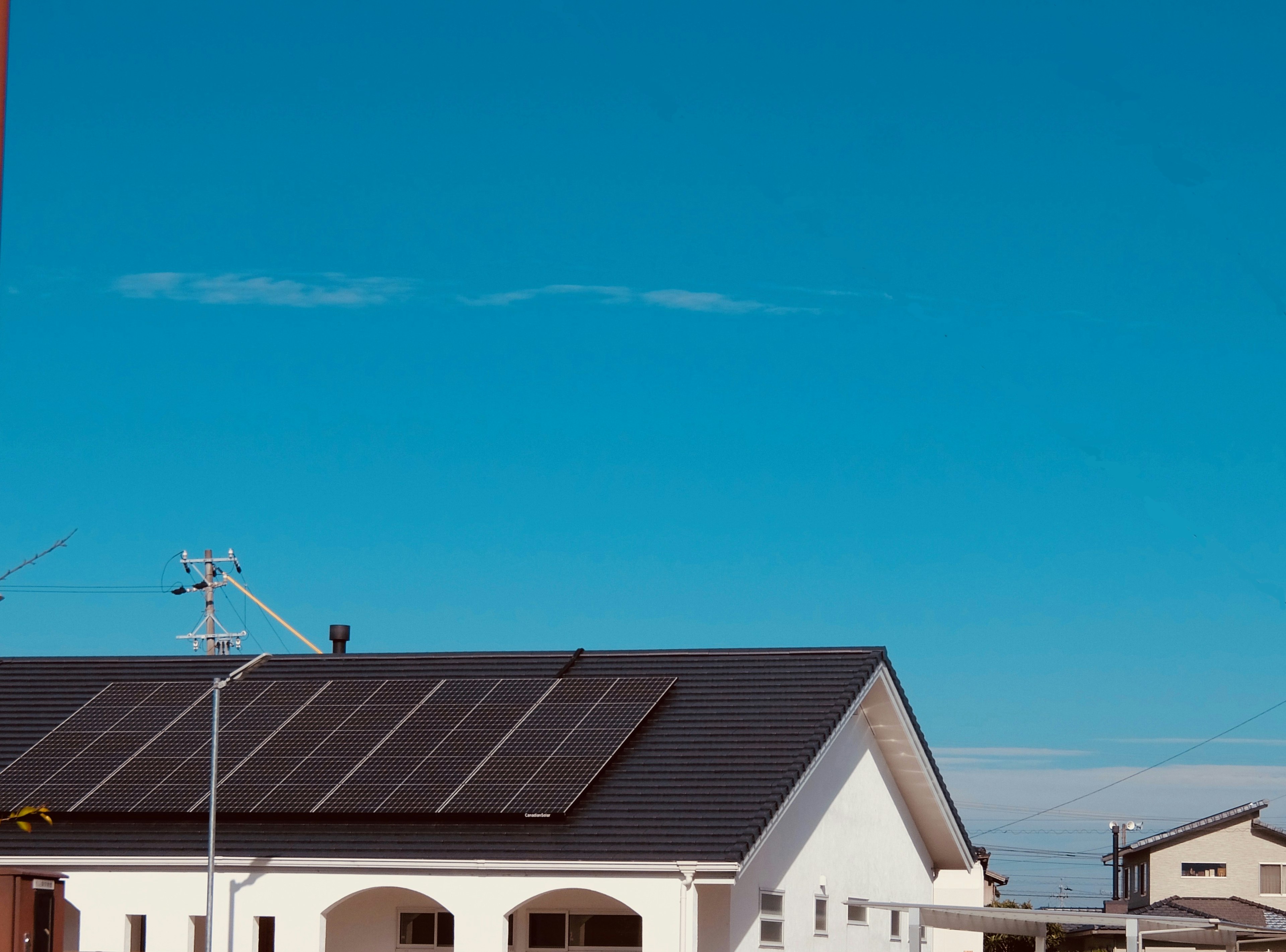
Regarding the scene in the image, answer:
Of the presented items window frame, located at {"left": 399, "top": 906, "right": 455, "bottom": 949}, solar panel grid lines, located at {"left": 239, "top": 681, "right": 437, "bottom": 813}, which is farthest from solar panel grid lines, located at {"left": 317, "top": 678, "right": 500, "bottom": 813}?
window frame, located at {"left": 399, "top": 906, "right": 455, "bottom": 949}

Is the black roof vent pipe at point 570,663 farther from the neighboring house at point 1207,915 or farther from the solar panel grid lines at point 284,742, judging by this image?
the neighboring house at point 1207,915

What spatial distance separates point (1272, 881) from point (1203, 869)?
276 centimetres

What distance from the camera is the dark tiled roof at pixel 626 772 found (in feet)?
67.2

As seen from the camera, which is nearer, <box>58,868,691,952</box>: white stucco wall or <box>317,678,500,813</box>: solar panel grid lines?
<box>58,868,691,952</box>: white stucco wall

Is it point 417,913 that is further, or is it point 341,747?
point 341,747

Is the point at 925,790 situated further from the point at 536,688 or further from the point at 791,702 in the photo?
the point at 536,688

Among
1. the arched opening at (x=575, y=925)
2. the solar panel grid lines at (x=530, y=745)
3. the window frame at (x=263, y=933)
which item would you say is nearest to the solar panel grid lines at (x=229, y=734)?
the window frame at (x=263, y=933)

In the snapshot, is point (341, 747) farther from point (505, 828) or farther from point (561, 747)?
point (505, 828)

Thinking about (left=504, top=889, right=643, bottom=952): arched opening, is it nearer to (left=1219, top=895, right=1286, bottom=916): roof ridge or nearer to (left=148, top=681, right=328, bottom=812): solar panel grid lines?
(left=148, top=681, right=328, bottom=812): solar panel grid lines

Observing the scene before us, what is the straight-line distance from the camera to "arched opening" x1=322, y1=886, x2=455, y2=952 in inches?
868

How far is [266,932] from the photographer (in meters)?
21.1

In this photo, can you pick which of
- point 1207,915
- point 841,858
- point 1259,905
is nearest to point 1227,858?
point 1259,905

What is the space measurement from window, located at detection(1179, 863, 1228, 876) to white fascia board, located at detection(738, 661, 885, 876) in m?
49.9

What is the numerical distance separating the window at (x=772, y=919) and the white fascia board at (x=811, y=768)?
29.3 inches
